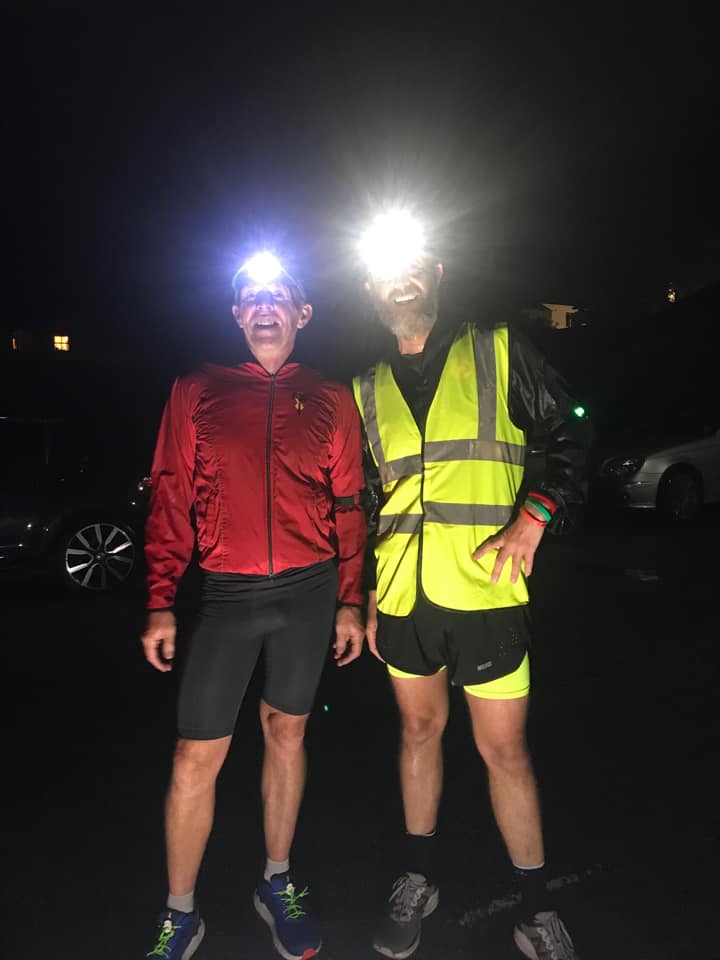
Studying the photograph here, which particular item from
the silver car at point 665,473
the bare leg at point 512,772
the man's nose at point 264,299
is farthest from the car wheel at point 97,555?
the silver car at point 665,473

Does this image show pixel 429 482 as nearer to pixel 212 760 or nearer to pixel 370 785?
pixel 212 760

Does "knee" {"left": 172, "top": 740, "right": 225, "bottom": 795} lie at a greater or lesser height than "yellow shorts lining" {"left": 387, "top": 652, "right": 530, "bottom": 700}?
lesser

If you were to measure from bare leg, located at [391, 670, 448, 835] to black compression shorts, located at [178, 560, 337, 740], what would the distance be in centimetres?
32

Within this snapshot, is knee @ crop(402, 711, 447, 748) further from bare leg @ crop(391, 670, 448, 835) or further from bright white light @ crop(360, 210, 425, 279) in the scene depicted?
bright white light @ crop(360, 210, 425, 279)

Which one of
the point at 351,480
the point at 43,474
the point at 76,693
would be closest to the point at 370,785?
the point at 351,480

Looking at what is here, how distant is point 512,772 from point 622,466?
859cm

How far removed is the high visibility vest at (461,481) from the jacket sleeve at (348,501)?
0.20m

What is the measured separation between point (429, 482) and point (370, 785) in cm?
170

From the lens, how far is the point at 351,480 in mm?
2518

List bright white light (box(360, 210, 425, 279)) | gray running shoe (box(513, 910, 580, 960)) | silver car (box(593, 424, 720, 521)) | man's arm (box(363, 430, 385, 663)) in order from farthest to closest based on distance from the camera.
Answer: silver car (box(593, 424, 720, 521)) < man's arm (box(363, 430, 385, 663)) < bright white light (box(360, 210, 425, 279)) < gray running shoe (box(513, 910, 580, 960))

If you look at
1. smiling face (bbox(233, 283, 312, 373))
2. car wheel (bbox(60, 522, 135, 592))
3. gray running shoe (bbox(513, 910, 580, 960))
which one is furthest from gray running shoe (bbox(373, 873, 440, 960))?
car wheel (bbox(60, 522, 135, 592))

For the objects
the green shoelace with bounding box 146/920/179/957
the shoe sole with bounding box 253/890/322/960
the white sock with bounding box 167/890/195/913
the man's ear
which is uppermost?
the man's ear

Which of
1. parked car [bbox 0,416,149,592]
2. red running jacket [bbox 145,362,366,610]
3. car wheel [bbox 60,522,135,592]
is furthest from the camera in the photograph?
car wheel [bbox 60,522,135,592]

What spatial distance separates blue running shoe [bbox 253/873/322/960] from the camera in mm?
2277
